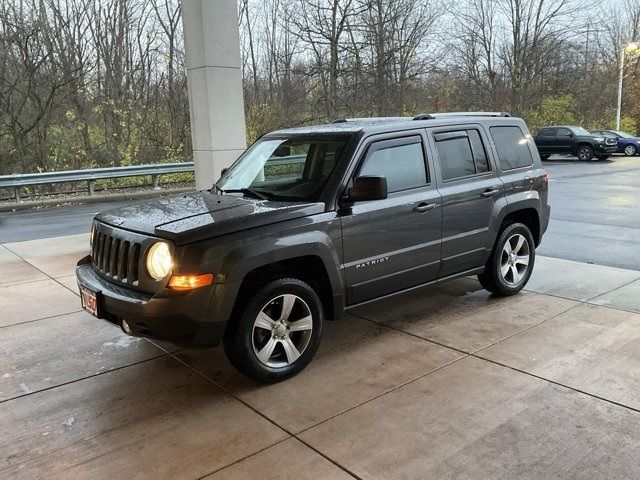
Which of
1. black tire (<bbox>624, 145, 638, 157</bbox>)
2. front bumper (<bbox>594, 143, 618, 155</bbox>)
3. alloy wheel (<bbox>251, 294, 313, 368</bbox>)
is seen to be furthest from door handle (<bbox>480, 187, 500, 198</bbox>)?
black tire (<bbox>624, 145, 638, 157</bbox>)

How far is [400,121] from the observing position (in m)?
5.07

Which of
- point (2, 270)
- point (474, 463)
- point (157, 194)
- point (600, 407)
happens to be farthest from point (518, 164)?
point (157, 194)

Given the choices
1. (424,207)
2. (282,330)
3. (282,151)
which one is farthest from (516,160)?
(282,330)

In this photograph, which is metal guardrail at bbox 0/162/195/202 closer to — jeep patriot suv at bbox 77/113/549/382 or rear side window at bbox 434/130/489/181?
jeep patriot suv at bbox 77/113/549/382

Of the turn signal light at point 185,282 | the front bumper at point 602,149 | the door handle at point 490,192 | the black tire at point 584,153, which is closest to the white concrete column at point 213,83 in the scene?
the door handle at point 490,192

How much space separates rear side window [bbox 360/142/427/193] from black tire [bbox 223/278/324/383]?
1153 millimetres

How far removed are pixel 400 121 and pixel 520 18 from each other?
33.3 m

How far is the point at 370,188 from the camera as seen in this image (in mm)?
4195

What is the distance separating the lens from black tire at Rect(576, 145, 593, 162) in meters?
26.2

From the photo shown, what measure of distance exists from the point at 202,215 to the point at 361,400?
1.74m

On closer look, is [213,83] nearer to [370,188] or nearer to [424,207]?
[424,207]

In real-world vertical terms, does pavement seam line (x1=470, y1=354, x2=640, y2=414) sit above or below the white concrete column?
below

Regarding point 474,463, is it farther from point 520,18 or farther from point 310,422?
point 520,18

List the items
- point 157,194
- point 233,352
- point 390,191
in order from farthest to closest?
point 157,194 → point 390,191 → point 233,352
